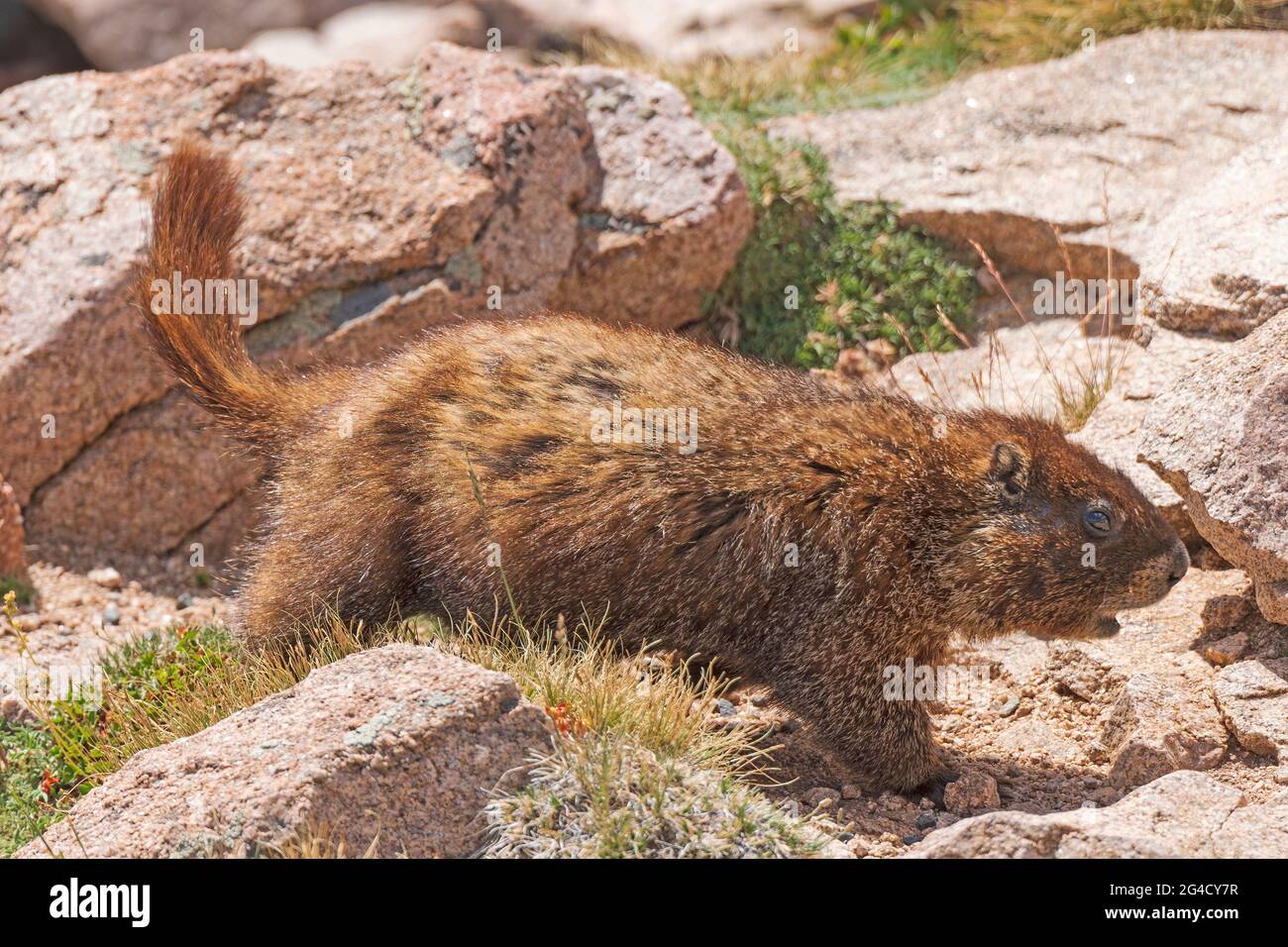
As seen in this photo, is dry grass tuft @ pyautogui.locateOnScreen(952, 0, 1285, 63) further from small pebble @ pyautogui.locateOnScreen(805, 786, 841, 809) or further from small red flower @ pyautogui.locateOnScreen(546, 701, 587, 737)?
small red flower @ pyautogui.locateOnScreen(546, 701, 587, 737)

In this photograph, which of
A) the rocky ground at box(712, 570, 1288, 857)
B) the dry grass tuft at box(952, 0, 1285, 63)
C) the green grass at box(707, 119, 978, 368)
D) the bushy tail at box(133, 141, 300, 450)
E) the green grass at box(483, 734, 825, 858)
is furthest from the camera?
the dry grass tuft at box(952, 0, 1285, 63)

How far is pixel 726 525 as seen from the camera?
19.8ft

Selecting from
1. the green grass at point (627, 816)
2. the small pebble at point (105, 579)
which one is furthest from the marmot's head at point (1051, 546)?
the small pebble at point (105, 579)

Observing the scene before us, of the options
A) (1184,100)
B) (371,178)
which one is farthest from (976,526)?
(1184,100)

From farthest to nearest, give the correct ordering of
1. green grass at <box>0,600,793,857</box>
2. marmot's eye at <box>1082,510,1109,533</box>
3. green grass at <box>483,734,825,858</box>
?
marmot's eye at <box>1082,510,1109,533</box>
green grass at <box>0,600,793,857</box>
green grass at <box>483,734,825,858</box>

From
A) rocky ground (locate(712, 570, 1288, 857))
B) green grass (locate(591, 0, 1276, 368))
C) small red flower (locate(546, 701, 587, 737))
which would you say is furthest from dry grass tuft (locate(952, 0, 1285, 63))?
small red flower (locate(546, 701, 587, 737))

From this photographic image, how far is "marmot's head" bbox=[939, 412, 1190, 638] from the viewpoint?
6.04 meters

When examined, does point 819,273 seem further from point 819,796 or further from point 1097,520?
point 819,796

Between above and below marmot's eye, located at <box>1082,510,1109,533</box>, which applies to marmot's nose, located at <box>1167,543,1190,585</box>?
below

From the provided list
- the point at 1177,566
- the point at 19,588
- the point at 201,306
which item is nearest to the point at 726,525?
the point at 1177,566

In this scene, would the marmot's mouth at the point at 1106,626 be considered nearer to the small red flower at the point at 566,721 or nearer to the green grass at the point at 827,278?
the small red flower at the point at 566,721

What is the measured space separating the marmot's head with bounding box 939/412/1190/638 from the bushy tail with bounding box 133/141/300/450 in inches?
123

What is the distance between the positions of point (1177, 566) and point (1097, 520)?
40cm
